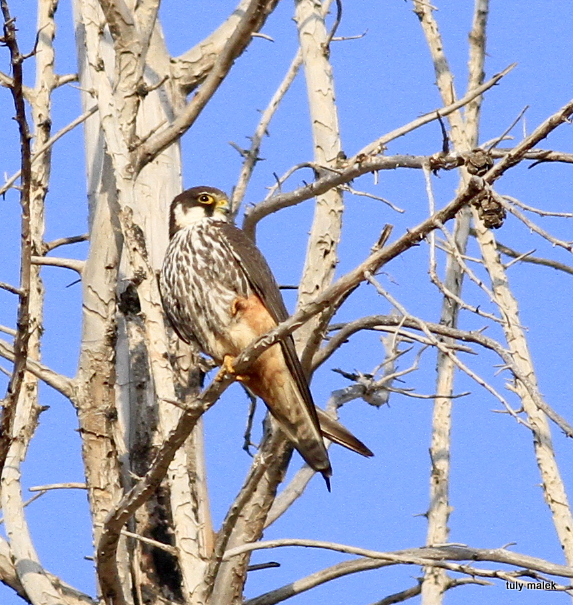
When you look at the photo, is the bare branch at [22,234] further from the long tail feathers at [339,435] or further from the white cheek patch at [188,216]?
the white cheek patch at [188,216]

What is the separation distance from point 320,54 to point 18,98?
2336 mm

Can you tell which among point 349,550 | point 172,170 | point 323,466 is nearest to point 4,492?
point 323,466

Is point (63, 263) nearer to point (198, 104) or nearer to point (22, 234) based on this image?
point (198, 104)

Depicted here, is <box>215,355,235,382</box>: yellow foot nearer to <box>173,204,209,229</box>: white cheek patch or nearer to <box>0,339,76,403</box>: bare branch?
<box>0,339,76,403</box>: bare branch

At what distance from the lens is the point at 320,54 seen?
15.9 ft

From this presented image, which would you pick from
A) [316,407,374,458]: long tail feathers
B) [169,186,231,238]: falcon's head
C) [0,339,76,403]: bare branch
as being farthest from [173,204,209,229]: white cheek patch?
[316,407,374,458]: long tail feathers

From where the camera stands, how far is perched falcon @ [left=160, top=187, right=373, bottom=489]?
4242 mm

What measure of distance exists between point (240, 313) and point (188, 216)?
2.07 ft

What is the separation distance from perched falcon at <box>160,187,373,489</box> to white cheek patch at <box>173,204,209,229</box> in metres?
0.11

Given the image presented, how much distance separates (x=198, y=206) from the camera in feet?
15.6

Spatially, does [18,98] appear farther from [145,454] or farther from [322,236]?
[145,454]

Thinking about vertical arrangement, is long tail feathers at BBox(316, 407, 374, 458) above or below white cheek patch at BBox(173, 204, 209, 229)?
below

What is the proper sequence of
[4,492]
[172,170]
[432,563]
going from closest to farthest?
[432,563] → [4,492] → [172,170]

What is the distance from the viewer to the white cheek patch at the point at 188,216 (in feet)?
15.5
